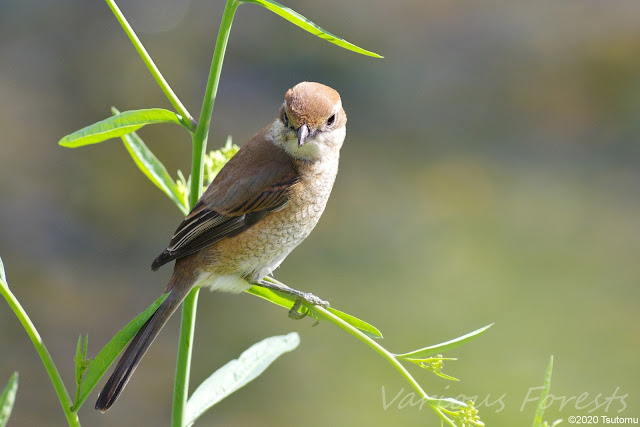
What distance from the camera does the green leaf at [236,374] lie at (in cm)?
143

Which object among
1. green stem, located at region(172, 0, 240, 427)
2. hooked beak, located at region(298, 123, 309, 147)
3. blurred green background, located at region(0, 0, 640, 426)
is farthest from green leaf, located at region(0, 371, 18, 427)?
blurred green background, located at region(0, 0, 640, 426)

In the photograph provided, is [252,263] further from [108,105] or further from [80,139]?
[108,105]

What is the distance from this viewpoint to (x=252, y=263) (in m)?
1.92

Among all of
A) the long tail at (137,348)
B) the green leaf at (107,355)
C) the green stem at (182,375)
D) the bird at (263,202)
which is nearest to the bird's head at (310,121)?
the bird at (263,202)

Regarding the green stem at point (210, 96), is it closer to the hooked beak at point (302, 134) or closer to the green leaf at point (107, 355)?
the green leaf at point (107, 355)

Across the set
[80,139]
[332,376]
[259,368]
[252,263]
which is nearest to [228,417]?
[332,376]

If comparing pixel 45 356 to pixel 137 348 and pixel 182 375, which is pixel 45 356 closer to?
pixel 182 375

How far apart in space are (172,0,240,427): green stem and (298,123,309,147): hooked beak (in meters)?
0.60

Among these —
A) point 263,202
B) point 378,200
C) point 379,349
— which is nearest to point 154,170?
point 263,202

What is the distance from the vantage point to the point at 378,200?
6551 mm

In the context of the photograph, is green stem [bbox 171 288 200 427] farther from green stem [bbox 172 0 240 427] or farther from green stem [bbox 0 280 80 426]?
green stem [bbox 0 280 80 426]

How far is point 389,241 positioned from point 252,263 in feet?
14.8

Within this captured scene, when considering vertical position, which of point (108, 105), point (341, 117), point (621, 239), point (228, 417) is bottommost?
point (228, 417)

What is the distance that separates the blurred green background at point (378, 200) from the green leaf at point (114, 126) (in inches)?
147
